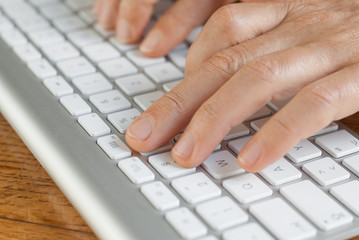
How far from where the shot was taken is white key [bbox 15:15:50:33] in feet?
2.39

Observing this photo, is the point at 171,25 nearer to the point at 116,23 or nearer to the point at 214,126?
the point at 116,23

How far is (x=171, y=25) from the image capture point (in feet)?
2.37

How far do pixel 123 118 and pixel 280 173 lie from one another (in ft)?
0.56

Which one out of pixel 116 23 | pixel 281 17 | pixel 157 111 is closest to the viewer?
pixel 157 111

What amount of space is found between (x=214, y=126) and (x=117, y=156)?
0.30ft

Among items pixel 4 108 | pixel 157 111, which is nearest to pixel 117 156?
pixel 157 111

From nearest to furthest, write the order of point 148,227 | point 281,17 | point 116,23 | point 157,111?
point 148,227 < point 157,111 < point 281,17 < point 116,23

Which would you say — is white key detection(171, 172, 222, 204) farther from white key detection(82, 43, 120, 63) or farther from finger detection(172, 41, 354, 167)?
white key detection(82, 43, 120, 63)

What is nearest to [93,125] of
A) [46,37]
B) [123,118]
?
[123,118]

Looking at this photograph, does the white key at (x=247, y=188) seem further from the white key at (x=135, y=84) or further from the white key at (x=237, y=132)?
the white key at (x=135, y=84)

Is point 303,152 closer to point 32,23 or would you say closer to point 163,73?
point 163,73

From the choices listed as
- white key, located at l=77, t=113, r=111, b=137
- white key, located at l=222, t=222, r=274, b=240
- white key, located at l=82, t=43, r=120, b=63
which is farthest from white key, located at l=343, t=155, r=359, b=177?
white key, located at l=82, t=43, r=120, b=63

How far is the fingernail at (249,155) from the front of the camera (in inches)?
17.9

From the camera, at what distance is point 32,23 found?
2.45 ft
